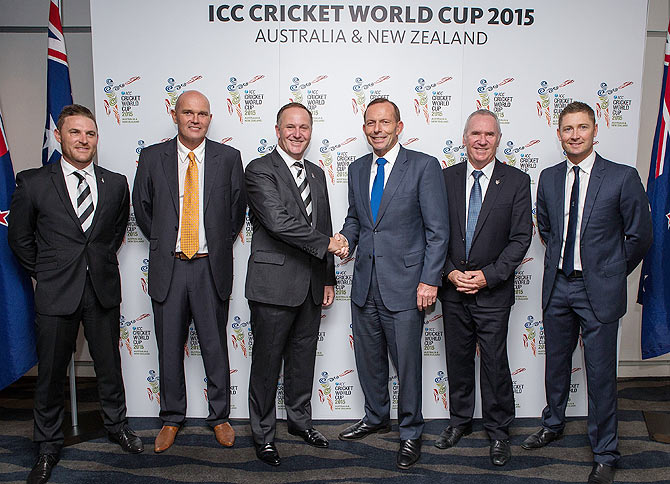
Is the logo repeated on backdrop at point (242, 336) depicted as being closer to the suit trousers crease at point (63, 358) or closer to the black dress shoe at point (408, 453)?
the suit trousers crease at point (63, 358)

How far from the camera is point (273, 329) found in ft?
9.49

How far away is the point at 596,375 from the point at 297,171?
2.02 meters

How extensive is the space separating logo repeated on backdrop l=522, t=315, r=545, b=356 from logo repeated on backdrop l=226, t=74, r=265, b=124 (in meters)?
2.28

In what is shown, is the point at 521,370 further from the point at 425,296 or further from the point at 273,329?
the point at 273,329

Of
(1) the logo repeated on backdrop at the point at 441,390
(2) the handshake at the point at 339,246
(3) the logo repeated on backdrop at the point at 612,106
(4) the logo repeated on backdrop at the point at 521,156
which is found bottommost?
(1) the logo repeated on backdrop at the point at 441,390

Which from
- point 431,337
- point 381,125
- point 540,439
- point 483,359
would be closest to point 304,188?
point 381,125

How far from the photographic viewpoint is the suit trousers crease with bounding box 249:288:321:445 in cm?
290

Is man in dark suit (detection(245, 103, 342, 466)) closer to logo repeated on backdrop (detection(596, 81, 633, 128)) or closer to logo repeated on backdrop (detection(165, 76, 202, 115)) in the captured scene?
logo repeated on backdrop (detection(165, 76, 202, 115))

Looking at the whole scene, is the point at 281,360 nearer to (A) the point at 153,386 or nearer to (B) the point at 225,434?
(B) the point at 225,434

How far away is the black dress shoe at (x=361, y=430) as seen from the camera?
3123 millimetres

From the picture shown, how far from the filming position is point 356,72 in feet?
10.8

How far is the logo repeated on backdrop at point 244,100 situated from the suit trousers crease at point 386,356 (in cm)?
134

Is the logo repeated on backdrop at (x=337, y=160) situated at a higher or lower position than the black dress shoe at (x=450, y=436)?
higher

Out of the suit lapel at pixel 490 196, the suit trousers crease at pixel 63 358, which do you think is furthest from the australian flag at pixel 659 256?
the suit trousers crease at pixel 63 358
